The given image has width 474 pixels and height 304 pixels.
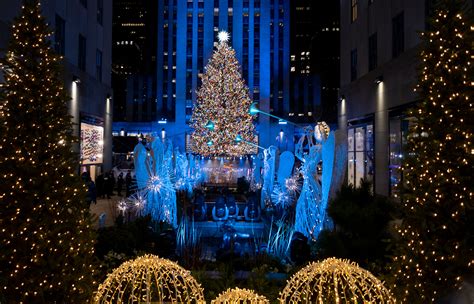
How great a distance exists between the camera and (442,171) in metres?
3.93

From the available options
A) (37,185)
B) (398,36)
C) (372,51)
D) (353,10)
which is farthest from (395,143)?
(37,185)

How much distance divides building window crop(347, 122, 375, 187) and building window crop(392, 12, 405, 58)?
374 cm

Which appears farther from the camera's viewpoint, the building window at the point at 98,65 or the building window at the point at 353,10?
the building window at the point at 98,65

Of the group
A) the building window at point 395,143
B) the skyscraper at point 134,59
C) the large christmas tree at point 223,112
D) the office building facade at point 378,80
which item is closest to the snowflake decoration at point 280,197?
the office building facade at point 378,80

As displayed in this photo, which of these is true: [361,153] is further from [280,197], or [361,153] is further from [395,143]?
[280,197]

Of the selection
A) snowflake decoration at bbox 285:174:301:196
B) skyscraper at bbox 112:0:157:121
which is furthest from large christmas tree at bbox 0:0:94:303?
skyscraper at bbox 112:0:157:121

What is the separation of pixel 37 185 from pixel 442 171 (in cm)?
400

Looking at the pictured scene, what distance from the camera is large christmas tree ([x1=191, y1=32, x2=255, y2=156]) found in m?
34.3

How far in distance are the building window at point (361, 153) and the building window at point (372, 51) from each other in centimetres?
274

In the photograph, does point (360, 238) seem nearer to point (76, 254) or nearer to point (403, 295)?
point (403, 295)

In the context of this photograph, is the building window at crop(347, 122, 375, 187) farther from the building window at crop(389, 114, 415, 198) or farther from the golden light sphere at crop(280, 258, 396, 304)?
the golden light sphere at crop(280, 258, 396, 304)

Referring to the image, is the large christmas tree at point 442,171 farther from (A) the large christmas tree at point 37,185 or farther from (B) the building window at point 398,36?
(B) the building window at point 398,36

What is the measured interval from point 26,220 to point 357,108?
18.9m

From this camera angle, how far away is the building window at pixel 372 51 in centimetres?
1850
